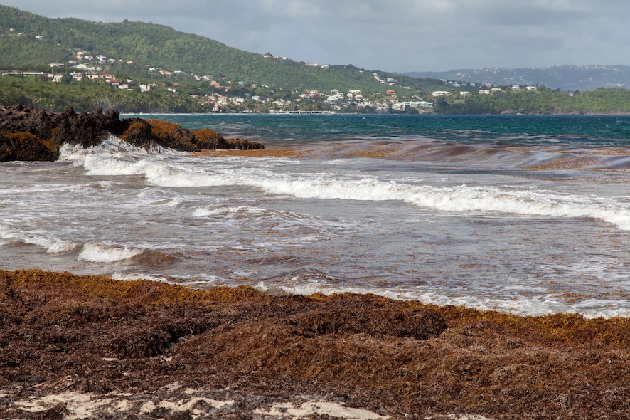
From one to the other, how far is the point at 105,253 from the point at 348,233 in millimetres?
4831

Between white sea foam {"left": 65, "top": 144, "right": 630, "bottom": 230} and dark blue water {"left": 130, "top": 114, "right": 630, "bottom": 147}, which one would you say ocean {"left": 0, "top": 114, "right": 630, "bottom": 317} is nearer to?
white sea foam {"left": 65, "top": 144, "right": 630, "bottom": 230}

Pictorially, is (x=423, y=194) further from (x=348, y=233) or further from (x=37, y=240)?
(x=37, y=240)

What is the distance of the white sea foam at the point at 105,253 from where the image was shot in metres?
11.8

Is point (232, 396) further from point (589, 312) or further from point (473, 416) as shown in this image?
point (589, 312)

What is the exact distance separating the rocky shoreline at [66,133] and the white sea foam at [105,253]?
85.3 ft

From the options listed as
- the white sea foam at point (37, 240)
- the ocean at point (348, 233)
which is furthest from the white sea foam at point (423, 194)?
the white sea foam at point (37, 240)

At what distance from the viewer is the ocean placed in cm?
1012

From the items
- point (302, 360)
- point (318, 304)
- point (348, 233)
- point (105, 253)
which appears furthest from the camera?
point (348, 233)

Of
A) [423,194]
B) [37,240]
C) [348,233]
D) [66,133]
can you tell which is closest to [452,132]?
[66,133]

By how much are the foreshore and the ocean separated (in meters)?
1.43

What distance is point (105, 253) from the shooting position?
11953 mm

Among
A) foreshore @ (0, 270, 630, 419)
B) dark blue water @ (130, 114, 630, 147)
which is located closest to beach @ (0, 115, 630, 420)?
foreshore @ (0, 270, 630, 419)

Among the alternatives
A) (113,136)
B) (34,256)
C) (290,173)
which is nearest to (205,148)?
(113,136)

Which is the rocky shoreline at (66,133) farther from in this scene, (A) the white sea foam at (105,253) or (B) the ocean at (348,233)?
(A) the white sea foam at (105,253)
